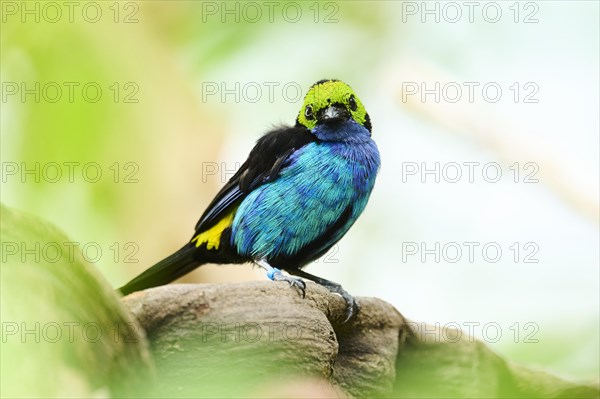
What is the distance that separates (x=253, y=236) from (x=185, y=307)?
1.65 m

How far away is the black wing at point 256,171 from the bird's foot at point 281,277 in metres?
0.40

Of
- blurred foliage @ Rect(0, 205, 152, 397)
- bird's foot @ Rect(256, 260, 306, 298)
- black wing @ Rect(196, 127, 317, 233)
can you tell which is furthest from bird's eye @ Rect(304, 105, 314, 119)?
blurred foliage @ Rect(0, 205, 152, 397)

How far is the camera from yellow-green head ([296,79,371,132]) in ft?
14.8

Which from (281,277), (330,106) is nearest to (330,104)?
(330,106)

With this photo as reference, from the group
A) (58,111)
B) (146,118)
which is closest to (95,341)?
(58,111)

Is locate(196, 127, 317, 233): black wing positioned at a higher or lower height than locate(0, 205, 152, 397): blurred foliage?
higher

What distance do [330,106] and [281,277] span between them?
3.76ft

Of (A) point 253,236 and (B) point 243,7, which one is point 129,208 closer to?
(A) point 253,236

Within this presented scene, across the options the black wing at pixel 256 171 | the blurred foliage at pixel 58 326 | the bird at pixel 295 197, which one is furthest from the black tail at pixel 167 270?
the blurred foliage at pixel 58 326

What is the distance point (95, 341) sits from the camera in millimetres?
1879

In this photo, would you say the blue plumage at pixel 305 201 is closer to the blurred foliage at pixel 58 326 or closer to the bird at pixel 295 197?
the bird at pixel 295 197

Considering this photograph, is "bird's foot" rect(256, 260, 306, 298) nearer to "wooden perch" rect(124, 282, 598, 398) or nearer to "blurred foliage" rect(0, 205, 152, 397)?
"wooden perch" rect(124, 282, 598, 398)

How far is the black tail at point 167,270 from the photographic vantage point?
4250 millimetres


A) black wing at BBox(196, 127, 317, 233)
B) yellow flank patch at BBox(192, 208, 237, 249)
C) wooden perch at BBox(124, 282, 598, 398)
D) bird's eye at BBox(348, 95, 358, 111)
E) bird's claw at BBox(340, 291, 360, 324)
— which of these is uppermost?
bird's eye at BBox(348, 95, 358, 111)
